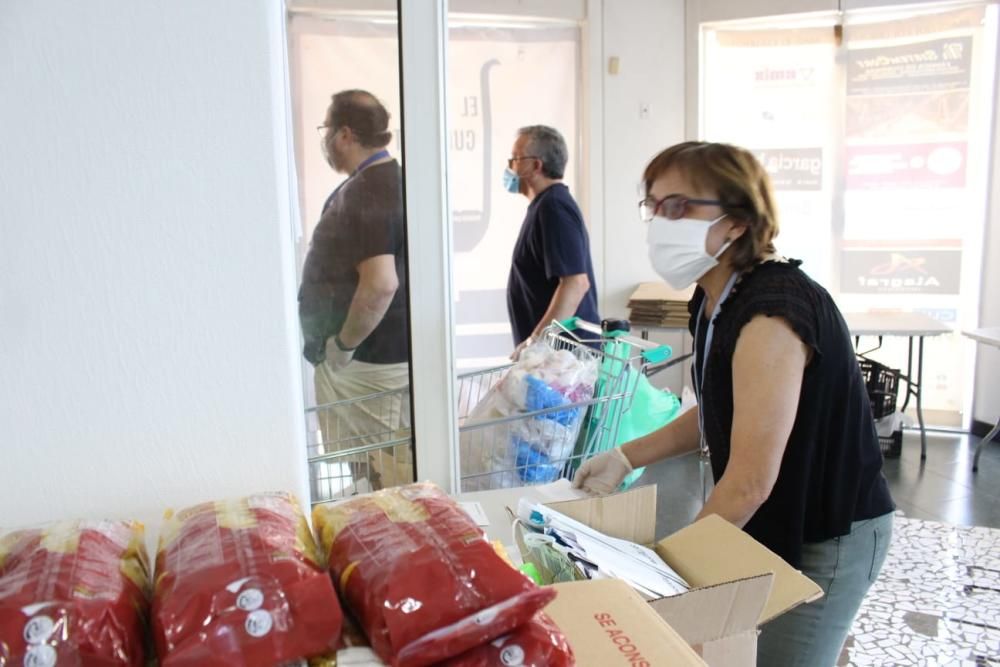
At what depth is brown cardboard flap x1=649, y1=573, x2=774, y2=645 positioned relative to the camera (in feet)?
2.91

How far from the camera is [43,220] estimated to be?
0.76 meters

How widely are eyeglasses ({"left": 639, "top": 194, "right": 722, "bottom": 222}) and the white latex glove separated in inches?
20.4

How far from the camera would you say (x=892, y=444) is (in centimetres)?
458

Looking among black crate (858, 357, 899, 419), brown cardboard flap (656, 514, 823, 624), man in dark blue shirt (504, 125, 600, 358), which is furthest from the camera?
black crate (858, 357, 899, 419)

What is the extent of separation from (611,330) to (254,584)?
1.75 metres

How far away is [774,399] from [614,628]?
61 centimetres

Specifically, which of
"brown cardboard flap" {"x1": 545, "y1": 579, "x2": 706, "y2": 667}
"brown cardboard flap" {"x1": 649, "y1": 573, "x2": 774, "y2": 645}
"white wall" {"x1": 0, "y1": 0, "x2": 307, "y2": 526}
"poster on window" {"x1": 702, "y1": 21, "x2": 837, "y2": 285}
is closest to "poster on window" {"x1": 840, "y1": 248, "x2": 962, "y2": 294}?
"poster on window" {"x1": 702, "y1": 21, "x2": 837, "y2": 285}

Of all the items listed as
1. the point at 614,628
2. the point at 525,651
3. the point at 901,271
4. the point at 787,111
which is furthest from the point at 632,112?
the point at 525,651

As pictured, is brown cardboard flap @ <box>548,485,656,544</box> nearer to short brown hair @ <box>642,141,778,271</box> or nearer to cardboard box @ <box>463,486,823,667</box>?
cardboard box @ <box>463,486,823,667</box>

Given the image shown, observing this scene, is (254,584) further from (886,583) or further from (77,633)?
(886,583)

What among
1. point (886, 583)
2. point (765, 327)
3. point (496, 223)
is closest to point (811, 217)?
point (496, 223)

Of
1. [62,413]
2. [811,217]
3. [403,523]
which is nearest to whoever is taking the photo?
[403,523]

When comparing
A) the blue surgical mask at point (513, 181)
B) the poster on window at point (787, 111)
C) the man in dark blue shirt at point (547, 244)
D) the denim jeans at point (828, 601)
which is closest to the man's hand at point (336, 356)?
the denim jeans at point (828, 601)

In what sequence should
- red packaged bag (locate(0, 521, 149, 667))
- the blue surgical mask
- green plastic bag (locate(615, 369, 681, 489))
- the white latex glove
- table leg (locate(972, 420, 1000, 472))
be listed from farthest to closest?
table leg (locate(972, 420, 1000, 472)) → the blue surgical mask → green plastic bag (locate(615, 369, 681, 489)) → the white latex glove → red packaged bag (locate(0, 521, 149, 667))
